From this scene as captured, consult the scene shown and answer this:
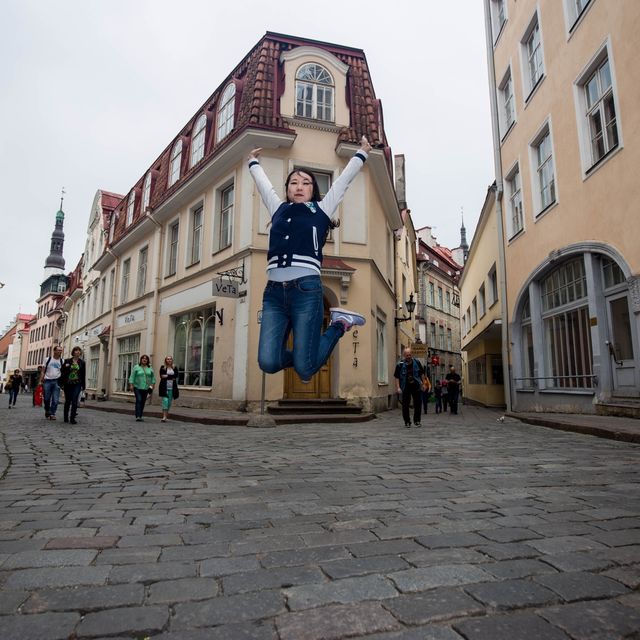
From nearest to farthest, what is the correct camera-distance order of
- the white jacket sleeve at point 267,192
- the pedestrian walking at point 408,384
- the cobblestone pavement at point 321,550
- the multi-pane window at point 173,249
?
the cobblestone pavement at point 321,550, the white jacket sleeve at point 267,192, the pedestrian walking at point 408,384, the multi-pane window at point 173,249

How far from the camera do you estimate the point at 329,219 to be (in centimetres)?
478

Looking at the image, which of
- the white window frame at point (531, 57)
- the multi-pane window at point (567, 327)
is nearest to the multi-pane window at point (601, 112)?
the multi-pane window at point (567, 327)

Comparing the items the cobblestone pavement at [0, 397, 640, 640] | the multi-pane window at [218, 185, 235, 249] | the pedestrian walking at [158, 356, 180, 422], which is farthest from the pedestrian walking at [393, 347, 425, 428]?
the multi-pane window at [218, 185, 235, 249]

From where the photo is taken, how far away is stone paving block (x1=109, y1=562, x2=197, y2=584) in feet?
6.88

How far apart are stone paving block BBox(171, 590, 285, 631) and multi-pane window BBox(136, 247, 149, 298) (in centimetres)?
2029

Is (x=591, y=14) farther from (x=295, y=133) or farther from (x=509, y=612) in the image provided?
(x=509, y=612)

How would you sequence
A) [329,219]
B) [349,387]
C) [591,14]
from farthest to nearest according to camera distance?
[349,387]
[591,14]
[329,219]

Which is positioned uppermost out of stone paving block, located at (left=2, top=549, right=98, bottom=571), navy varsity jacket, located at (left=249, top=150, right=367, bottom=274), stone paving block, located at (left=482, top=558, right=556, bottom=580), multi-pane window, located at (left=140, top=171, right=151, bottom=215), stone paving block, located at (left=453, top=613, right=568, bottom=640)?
multi-pane window, located at (left=140, top=171, right=151, bottom=215)

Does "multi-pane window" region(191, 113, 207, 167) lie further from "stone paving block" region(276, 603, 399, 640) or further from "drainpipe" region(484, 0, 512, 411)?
"stone paving block" region(276, 603, 399, 640)

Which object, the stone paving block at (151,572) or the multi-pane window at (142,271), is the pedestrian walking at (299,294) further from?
the multi-pane window at (142,271)

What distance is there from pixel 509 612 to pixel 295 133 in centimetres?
1388

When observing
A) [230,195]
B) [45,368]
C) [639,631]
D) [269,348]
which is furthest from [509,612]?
[230,195]

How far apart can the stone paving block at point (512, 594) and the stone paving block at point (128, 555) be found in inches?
57.4

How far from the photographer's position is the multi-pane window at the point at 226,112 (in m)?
15.6
